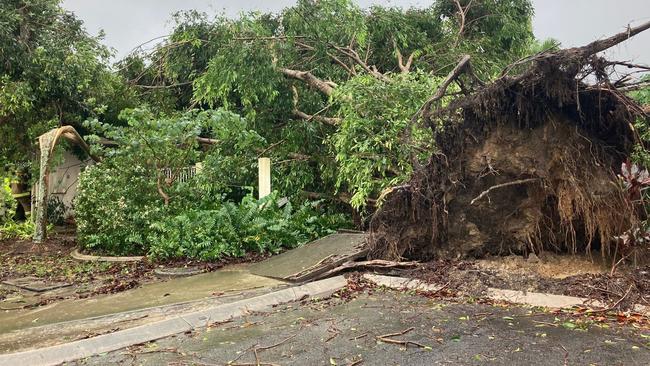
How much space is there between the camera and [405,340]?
13.6 feet

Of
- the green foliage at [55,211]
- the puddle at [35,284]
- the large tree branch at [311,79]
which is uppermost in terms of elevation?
the large tree branch at [311,79]

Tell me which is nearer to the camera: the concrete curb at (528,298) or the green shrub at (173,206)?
the concrete curb at (528,298)

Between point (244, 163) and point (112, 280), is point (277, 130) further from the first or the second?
point (112, 280)

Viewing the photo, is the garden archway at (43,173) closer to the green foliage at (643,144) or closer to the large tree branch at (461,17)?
the large tree branch at (461,17)

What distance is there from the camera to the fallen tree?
226 inches

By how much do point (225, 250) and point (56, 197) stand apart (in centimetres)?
834

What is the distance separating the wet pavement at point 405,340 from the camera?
370 cm

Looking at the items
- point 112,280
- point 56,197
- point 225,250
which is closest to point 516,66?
point 225,250

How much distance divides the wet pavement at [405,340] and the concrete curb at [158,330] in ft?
0.43

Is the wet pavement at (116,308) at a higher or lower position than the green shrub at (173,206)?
lower

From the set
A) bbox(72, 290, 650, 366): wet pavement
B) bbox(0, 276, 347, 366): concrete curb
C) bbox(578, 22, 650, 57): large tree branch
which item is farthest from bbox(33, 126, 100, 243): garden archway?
bbox(578, 22, 650, 57): large tree branch

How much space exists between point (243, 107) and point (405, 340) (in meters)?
9.03

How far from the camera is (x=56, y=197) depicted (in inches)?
576

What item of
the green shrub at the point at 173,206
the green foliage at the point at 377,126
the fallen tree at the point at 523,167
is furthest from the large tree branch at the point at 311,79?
the fallen tree at the point at 523,167
